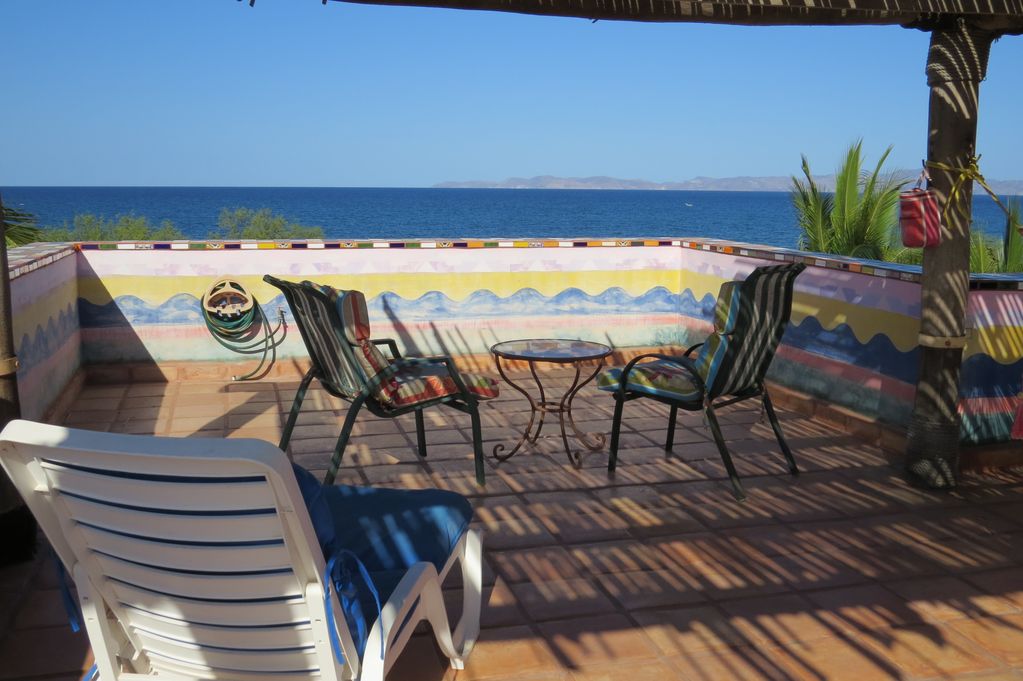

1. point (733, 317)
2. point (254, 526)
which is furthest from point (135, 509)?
point (733, 317)

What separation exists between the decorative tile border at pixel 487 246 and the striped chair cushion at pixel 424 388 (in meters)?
2.17

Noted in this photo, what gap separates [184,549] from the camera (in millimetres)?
1713

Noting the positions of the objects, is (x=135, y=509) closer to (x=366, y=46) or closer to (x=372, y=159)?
(x=366, y=46)

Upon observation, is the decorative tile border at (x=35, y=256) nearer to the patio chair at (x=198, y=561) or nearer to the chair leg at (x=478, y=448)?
the chair leg at (x=478, y=448)

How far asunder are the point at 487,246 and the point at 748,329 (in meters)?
3.15

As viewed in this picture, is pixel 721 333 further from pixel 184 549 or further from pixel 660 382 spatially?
pixel 184 549

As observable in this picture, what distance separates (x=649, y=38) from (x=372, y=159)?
2707cm

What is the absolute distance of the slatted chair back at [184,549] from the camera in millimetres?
1574

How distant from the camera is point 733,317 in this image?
13.1 feet

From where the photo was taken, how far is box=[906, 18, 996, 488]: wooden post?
3.92 meters

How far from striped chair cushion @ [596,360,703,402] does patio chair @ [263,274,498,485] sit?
0.60 meters

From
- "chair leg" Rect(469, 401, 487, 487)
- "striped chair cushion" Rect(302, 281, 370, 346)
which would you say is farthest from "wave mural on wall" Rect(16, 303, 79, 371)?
"chair leg" Rect(469, 401, 487, 487)

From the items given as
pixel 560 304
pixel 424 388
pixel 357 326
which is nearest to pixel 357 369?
pixel 357 326

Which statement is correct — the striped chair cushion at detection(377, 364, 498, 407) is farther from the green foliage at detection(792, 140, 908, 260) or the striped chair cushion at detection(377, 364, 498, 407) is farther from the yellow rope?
the green foliage at detection(792, 140, 908, 260)
